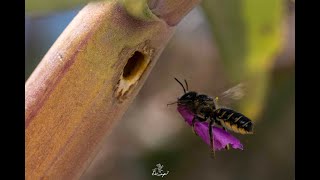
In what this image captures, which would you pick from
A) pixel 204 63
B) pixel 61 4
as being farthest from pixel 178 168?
pixel 61 4

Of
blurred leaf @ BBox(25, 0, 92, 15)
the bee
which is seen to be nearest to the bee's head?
the bee

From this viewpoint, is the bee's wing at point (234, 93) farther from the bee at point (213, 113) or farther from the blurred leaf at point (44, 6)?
the blurred leaf at point (44, 6)

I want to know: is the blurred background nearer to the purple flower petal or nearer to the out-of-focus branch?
the purple flower petal

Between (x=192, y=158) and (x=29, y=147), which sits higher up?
(x=29, y=147)

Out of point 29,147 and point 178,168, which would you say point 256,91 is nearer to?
point 178,168

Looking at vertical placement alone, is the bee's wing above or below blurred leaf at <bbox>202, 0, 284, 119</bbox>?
below

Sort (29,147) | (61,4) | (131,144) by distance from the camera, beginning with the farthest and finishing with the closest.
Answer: (131,144) → (61,4) → (29,147)

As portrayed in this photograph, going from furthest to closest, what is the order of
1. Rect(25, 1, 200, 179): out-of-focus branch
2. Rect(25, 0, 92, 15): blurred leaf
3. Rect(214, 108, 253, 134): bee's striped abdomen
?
Rect(214, 108, 253, 134): bee's striped abdomen
Rect(25, 0, 92, 15): blurred leaf
Rect(25, 1, 200, 179): out-of-focus branch
